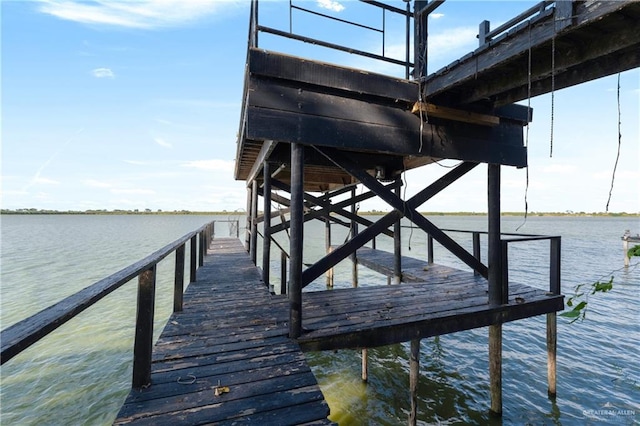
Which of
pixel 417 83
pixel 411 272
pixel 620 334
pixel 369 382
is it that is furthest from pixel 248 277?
pixel 620 334

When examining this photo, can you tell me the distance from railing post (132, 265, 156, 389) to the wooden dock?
10 cm

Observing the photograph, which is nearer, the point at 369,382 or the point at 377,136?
the point at 377,136

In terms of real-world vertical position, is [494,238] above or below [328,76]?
below

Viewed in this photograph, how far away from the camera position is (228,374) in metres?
2.90

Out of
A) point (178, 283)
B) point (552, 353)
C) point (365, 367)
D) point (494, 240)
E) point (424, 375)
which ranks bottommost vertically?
point (424, 375)

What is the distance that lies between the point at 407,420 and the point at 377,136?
518cm

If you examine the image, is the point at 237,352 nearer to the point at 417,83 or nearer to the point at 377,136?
the point at 377,136

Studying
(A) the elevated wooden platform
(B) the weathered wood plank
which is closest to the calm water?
(A) the elevated wooden platform

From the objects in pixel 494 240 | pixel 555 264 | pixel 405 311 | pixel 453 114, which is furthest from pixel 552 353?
pixel 453 114

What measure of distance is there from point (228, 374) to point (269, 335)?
3.02 feet

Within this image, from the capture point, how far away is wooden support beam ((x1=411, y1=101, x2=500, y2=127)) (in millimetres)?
4219

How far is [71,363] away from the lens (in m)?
7.62

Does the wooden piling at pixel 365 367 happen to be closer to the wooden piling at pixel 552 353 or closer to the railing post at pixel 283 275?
the railing post at pixel 283 275

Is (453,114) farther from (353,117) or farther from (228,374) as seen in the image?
(228,374)
